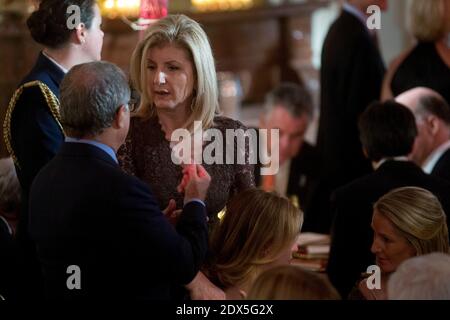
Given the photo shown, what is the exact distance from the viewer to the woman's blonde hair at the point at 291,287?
2387 mm

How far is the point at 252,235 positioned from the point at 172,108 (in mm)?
521

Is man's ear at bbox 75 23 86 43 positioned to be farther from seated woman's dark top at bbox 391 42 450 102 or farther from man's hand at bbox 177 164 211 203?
seated woman's dark top at bbox 391 42 450 102

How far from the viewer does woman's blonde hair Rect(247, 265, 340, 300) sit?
239 centimetres

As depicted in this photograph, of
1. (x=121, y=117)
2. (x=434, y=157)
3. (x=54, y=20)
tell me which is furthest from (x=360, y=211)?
(x=121, y=117)

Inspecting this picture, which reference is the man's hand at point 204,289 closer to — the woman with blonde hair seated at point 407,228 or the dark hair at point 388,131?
the woman with blonde hair seated at point 407,228

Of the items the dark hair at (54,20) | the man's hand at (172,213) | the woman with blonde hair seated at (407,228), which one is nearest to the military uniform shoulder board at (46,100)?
the dark hair at (54,20)

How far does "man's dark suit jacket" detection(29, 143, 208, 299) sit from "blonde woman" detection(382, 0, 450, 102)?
2.74 m

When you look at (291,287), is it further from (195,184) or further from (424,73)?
(424,73)

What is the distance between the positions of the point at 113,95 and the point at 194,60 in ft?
1.78

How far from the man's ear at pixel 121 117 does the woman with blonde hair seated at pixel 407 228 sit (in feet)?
3.32

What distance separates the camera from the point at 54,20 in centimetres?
330

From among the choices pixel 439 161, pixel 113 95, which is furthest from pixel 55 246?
pixel 439 161
